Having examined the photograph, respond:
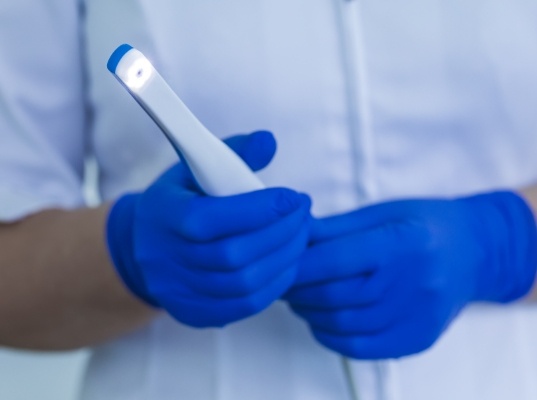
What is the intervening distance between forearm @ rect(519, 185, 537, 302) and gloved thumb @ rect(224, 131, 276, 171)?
0.18m

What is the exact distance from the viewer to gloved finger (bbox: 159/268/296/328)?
43cm

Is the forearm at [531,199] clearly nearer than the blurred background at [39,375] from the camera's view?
Yes

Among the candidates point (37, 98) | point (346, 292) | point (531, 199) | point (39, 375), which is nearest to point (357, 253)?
point (346, 292)

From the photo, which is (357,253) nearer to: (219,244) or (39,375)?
(219,244)

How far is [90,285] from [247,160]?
0.15 metres

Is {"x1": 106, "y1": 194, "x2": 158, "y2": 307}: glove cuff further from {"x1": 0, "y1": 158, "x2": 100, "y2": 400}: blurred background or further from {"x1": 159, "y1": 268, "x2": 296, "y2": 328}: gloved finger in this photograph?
{"x1": 0, "y1": 158, "x2": 100, "y2": 400}: blurred background

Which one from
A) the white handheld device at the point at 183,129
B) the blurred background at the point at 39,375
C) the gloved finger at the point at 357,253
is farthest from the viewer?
the blurred background at the point at 39,375

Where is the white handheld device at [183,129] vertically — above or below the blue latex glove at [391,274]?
above

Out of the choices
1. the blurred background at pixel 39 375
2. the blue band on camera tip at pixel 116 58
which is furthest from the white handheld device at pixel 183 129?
the blurred background at pixel 39 375

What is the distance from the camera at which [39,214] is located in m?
0.55

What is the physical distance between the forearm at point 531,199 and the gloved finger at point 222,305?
0.18 m

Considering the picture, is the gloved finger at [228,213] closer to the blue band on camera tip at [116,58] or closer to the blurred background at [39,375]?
the blue band on camera tip at [116,58]

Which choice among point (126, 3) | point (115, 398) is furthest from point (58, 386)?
point (126, 3)

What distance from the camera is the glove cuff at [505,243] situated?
1.63ft
